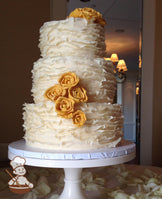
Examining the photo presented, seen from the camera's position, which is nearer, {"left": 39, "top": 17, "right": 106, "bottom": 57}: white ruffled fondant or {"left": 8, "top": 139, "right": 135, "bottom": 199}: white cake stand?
{"left": 8, "top": 139, "right": 135, "bottom": 199}: white cake stand

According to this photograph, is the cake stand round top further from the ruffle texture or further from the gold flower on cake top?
the gold flower on cake top

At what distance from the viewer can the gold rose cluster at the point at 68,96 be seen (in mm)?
1110

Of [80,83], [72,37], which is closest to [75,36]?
[72,37]

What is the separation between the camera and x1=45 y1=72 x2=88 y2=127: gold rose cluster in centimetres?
111

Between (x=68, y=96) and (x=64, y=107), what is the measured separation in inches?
2.8

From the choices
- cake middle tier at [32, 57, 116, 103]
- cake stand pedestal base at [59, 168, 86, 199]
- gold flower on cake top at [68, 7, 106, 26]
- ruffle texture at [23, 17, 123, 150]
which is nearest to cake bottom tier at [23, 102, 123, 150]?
ruffle texture at [23, 17, 123, 150]

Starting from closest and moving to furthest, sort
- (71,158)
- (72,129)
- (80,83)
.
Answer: (71,158) < (72,129) < (80,83)

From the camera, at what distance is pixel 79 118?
44.7 inches

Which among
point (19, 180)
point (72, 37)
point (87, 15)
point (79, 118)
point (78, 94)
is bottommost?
point (19, 180)

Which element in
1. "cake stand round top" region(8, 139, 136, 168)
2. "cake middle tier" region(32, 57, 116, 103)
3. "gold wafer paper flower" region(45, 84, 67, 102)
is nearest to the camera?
"cake stand round top" region(8, 139, 136, 168)

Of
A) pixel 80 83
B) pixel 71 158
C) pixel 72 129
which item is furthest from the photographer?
pixel 80 83

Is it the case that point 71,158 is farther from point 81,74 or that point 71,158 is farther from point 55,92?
point 81,74

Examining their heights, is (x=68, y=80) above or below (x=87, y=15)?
below

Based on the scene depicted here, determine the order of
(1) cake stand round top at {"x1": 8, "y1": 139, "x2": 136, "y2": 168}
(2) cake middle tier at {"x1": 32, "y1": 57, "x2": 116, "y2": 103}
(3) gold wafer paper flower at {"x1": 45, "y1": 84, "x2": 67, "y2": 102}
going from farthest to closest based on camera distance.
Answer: (2) cake middle tier at {"x1": 32, "y1": 57, "x2": 116, "y2": 103}
(3) gold wafer paper flower at {"x1": 45, "y1": 84, "x2": 67, "y2": 102}
(1) cake stand round top at {"x1": 8, "y1": 139, "x2": 136, "y2": 168}
